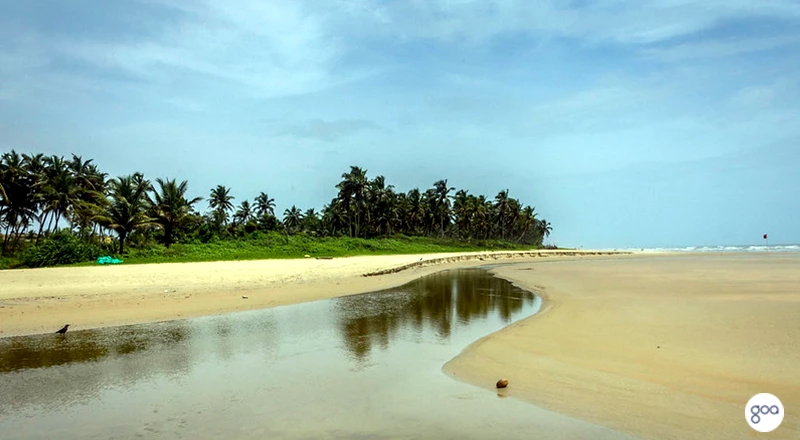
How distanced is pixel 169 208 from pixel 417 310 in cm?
3905

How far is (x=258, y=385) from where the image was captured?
28.3 ft

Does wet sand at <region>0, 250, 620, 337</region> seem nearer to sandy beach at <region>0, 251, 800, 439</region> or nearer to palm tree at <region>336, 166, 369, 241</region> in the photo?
sandy beach at <region>0, 251, 800, 439</region>

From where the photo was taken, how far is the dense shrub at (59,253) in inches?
1340

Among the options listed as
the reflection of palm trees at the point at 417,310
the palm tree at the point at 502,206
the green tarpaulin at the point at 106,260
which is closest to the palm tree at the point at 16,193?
the green tarpaulin at the point at 106,260

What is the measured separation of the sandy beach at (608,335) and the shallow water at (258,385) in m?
0.89

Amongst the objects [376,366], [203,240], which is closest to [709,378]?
[376,366]

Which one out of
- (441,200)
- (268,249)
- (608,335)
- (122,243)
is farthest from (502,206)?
(608,335)

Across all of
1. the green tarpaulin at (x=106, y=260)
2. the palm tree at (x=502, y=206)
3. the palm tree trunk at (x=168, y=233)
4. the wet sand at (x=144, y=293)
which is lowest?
the wet sand at (x=144, y=293)

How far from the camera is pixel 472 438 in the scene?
6.14 meters

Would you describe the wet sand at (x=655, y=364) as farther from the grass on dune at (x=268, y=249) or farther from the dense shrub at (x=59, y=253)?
the dense shrub at (x=59, y=253)

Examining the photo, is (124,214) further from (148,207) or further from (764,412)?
(764,412)

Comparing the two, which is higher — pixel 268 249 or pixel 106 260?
pixel 268 249

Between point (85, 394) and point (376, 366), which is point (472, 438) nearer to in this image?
point (376, 366)

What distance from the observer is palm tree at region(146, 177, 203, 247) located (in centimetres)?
4778
